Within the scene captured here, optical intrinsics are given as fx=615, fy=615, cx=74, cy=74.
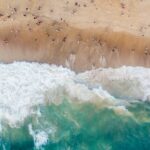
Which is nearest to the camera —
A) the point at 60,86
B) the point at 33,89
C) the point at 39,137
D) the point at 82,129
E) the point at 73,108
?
the point at 39,137

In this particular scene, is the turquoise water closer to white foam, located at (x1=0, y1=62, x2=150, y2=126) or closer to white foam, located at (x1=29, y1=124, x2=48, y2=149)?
white foam, located at (x1=29, y1=124, x2=48, y2=149)

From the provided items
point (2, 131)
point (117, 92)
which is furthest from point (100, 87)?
point (2, 131)

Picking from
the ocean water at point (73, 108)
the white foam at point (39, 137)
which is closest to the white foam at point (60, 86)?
the ocean water at point (73, 108)

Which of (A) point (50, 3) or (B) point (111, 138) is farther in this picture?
(A) point (50, 3)

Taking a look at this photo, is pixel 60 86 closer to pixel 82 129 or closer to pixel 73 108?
pixel 73 108

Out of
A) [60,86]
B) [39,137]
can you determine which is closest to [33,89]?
[60,86]

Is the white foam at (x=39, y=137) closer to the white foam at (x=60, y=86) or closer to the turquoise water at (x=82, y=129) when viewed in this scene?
the turquoise water at (x=82, y=129)

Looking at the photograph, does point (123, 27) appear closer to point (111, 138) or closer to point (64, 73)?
point (64, 73)

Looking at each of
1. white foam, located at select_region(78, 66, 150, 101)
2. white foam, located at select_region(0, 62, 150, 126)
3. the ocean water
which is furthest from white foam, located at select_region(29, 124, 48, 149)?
white foam, located at select_region(78, 66, 150, 101)
